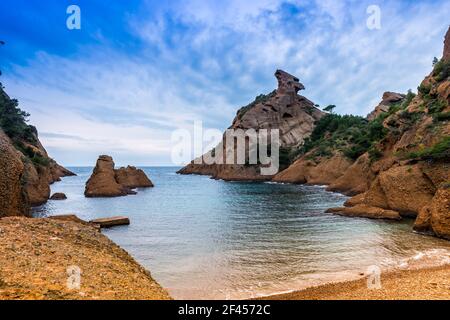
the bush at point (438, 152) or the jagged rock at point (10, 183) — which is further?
the bush at point (438, 152)

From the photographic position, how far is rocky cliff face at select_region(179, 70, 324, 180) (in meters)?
90.6

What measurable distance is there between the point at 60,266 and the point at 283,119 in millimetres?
96244

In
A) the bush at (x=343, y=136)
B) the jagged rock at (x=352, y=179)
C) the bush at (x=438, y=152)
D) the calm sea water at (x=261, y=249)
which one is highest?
the bush at (x=343, y=136)

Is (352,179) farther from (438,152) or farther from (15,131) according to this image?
(15,131)

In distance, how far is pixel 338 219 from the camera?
24.1 meters

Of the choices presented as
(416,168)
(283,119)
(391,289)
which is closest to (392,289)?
(391,289)

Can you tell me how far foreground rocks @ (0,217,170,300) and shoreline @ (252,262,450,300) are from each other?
441 cm

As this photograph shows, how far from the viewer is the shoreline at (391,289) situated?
826 cm

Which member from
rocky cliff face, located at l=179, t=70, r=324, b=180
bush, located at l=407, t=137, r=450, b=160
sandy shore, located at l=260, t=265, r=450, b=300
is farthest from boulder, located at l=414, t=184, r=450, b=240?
rocky cliff face, located at l=179, t=70, r=324, b=180

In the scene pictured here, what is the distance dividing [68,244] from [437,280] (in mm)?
10989

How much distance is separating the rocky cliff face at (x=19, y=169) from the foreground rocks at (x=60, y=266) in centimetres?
297

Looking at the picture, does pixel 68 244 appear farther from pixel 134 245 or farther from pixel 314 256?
pixel 314 256

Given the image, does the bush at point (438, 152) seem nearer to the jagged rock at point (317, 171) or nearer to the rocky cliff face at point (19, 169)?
the rocky cliff face at point (19, 169)

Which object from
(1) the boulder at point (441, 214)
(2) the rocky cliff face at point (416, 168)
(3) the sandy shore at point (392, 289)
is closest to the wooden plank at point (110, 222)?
(3) the sandy shore at point (392, 289)
